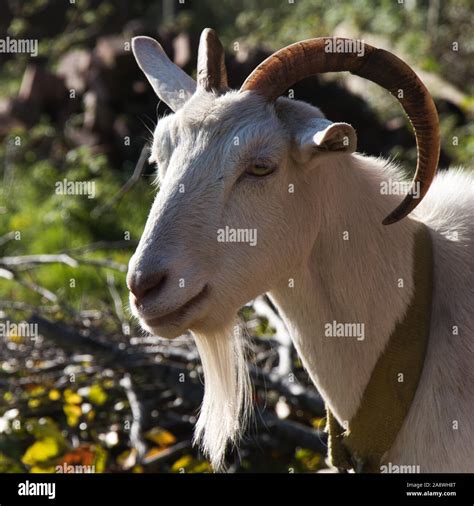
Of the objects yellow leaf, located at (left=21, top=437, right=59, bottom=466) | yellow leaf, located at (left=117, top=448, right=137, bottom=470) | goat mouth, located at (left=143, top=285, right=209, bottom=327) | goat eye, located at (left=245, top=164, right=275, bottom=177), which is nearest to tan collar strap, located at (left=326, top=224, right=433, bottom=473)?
goat eye, located at (left=245, top=164, right=275, bottom=177)

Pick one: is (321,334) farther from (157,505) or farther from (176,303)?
(157,505)

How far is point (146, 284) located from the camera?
2775 mm

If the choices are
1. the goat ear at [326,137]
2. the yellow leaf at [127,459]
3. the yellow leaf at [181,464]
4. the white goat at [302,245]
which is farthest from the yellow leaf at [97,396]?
the goat ear at [326,137]

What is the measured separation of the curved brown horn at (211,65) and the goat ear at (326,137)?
1.63 ft

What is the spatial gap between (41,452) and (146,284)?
8.17ft

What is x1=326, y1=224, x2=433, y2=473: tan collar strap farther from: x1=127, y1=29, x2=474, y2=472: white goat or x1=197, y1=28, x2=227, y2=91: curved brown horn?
x1=197, y1=28, x2=227, y2=91: curved brown horn

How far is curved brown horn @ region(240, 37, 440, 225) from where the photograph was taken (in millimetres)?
3057

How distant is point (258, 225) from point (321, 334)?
22.8 inches

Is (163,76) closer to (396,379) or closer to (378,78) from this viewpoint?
(378,78)

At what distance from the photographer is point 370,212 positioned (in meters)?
3.30

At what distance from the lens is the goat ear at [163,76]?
11.4 ft

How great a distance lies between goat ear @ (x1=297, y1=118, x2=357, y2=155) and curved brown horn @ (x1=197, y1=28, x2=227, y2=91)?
0.50 m

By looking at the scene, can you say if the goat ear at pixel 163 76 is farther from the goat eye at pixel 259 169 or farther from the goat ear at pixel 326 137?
the goat ear at pixel 326 137

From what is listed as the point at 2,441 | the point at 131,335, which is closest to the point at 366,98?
the point at 131,335
